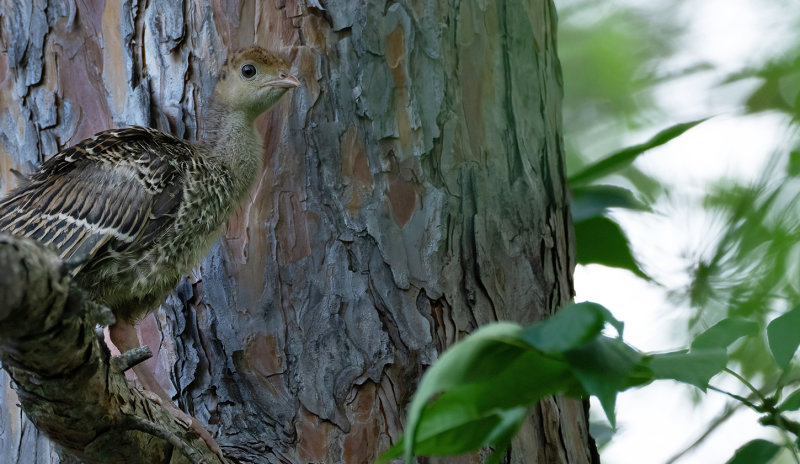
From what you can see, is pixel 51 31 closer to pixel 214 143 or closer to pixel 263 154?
pixel 214 143

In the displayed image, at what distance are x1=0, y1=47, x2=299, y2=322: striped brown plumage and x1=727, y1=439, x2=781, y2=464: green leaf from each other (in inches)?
64.8

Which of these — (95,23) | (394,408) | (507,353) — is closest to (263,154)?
(95,23)

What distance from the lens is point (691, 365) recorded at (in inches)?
52.6

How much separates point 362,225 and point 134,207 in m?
0.67

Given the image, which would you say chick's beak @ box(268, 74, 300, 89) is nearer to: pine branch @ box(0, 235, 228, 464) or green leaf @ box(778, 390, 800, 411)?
pine branch @ box(0, 235, 228, 464)

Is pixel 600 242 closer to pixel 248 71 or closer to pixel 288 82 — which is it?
pixel 288 82

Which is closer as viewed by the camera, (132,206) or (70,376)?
(70,376)

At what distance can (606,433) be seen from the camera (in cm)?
314

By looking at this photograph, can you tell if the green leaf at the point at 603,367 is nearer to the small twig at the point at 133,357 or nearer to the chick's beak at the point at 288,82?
the small twig at the point at 133,357

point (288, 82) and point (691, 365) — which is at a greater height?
point (288, 82)

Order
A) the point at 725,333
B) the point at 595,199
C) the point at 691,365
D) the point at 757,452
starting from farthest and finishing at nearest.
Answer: the point at 595,199 → the point at 757,452 → the point at 725,333 → the point at 691,365

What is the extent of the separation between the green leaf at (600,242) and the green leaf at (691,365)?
5.02ft

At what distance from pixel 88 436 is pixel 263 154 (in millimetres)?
1264

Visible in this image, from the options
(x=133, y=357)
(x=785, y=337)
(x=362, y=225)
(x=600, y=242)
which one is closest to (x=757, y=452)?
(x=785, y=337)
